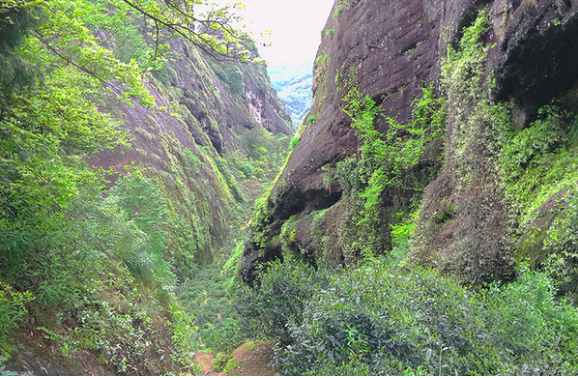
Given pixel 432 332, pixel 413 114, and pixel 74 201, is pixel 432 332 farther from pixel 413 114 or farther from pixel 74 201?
pixel 413 114

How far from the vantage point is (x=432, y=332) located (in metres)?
3.61

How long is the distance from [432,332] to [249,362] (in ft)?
21.1

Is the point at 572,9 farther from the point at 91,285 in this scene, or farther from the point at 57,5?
the point at 91,285

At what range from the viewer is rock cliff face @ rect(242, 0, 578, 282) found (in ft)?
18.3

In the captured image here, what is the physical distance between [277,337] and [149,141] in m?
19.2

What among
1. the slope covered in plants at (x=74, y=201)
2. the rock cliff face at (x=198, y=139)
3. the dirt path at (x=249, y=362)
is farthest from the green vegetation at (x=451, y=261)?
the rock cliff face at (x=198, y=139)

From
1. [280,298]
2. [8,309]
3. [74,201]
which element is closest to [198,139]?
[280,298]

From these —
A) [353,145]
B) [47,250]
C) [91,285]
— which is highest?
[353,145]

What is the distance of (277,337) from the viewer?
24.3ft

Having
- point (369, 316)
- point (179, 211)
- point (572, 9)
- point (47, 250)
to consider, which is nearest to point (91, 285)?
point (47, 250)

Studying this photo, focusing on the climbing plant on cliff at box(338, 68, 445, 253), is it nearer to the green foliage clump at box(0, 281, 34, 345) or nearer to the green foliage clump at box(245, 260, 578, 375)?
the green foliage clump at box(245, 260, 578, 375)

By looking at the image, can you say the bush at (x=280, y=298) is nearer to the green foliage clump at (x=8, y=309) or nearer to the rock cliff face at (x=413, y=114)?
the rock cliff face at (x=413, y=114)

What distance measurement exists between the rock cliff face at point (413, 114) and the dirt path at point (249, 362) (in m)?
2.62

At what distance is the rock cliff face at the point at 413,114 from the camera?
5.59 meters
